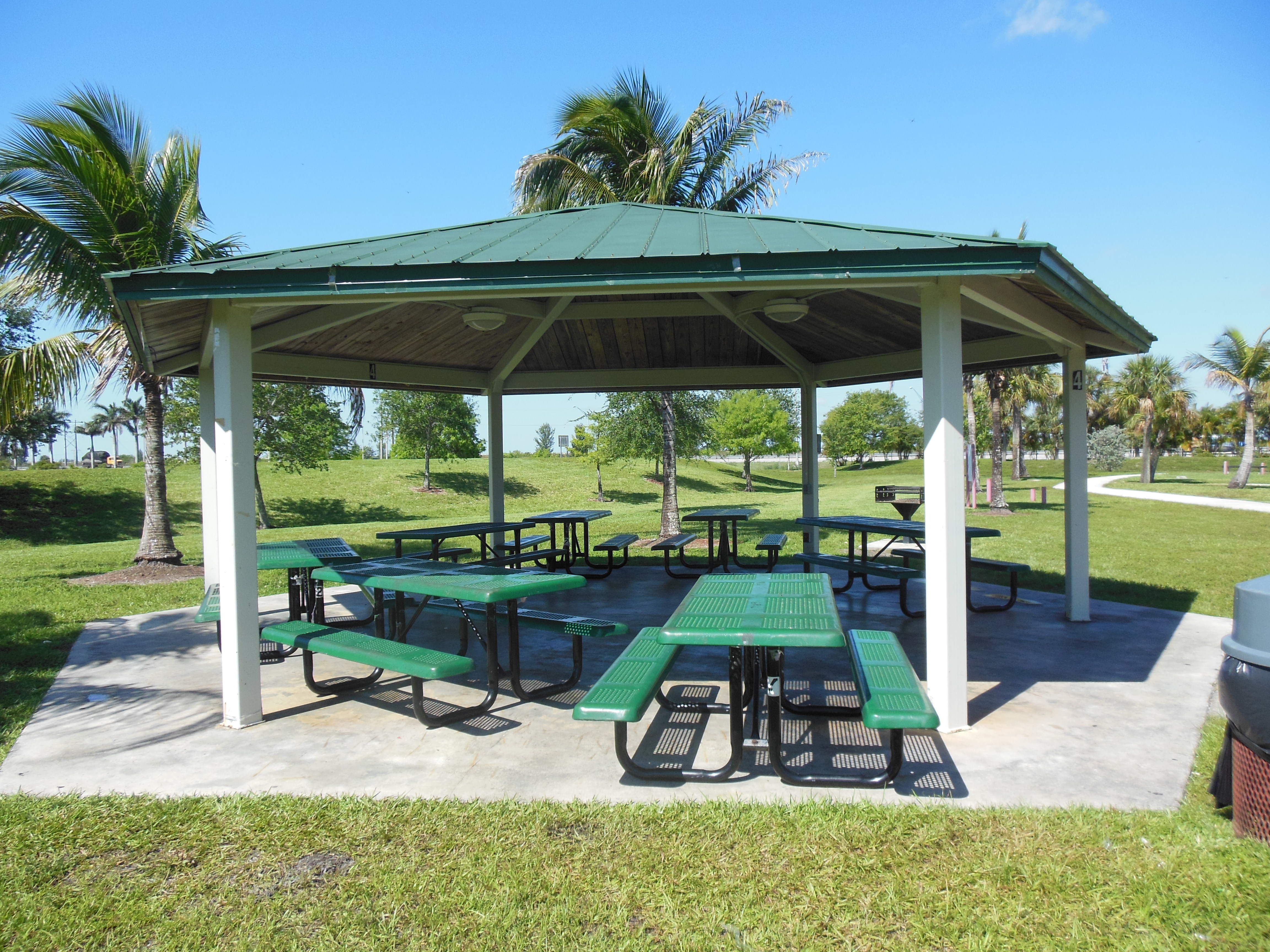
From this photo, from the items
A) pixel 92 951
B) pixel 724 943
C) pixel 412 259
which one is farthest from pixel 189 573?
pixel 724 943

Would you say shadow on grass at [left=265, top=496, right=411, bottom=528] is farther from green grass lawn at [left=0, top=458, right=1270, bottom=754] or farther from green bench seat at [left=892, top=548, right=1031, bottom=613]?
green bench seat at [left=892, top=548, right=1031, bottom=613]

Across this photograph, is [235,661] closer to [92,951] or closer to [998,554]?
[92,951]

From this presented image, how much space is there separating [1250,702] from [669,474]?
13555 millimetres

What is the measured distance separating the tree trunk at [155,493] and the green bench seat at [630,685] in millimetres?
10918

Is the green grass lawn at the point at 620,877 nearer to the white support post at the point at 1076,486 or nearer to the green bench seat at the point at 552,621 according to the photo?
the green bench seat at the point at 552,621

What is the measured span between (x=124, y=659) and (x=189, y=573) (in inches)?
255

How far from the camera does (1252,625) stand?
2875 millimetres

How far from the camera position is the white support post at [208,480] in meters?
7.27

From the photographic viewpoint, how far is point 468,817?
3408mm

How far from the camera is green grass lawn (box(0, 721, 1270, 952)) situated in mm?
2570

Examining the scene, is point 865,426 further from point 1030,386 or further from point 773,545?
point 773,545

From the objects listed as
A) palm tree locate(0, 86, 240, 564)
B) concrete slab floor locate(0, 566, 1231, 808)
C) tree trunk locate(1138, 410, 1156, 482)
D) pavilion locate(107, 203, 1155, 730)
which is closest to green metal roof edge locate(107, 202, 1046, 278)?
pavilion locate(107, 203, 1155, 730)

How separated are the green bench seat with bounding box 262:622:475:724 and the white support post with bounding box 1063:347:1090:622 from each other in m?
5.69

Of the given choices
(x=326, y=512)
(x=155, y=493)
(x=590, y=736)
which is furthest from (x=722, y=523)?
(x=326, y=512)
